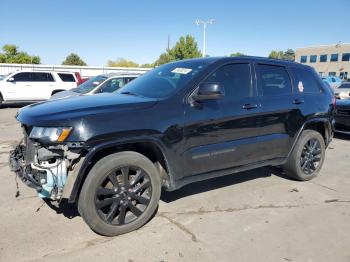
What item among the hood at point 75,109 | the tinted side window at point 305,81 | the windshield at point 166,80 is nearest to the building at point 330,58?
the tinted side window at point 305,81

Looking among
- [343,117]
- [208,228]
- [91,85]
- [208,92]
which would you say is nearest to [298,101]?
[208,92]

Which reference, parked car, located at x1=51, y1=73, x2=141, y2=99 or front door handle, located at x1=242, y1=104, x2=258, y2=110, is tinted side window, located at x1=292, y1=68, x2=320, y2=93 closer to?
front door handle, located at x1=242, y1=104, x2=258, y2=110

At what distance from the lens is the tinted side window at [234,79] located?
158 inches

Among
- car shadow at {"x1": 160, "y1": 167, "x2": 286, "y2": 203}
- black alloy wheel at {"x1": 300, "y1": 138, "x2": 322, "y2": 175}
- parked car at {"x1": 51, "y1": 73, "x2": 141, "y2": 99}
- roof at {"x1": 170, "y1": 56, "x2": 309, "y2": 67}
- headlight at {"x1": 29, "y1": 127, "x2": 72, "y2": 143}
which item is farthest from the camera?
parked car at {"x1": 51, "y1": 73, "x2": 141, "y2": 99}

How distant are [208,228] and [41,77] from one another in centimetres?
1465

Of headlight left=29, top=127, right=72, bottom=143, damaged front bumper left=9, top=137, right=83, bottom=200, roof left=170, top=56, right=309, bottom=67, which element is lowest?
damaged front bumper left=9, top=137, right=83, bottom=200

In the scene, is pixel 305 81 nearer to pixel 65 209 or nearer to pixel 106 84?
pixel 65 209

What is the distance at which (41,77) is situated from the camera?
1596 cm

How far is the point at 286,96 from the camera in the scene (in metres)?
4.64

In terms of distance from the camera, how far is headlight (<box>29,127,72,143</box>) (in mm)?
2973

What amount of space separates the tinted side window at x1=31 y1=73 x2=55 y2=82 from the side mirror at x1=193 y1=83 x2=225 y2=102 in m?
14.1

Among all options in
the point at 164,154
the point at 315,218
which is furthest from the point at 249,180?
the point at 164,154

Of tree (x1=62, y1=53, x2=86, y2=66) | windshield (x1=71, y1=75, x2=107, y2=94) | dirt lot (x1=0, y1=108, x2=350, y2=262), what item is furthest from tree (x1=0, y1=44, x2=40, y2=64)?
dirt lot (x1=0, y1=108, x2=350, y2=262)

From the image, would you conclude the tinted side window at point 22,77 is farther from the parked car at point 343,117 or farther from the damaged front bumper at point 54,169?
the damaged front bumper at point 54,169
